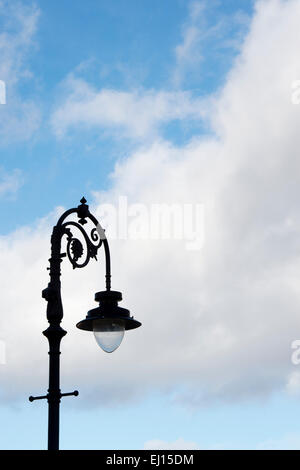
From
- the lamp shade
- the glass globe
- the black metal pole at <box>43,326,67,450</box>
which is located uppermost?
the lamp shade

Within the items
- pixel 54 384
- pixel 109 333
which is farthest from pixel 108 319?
pixel 54 384

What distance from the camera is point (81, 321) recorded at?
10562 mm

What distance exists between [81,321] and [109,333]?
463mm

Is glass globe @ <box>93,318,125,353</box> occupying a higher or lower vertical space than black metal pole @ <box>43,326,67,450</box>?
higher

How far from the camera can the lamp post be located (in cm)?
959

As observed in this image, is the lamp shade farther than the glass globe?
Yes

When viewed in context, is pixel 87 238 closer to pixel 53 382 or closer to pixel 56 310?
pixel 56 310

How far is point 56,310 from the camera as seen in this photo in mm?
10016

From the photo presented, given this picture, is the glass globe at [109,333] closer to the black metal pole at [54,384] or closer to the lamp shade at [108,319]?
the lamp shade at [108,319]

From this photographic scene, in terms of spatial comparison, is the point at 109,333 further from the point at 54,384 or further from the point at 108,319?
the point at 54,384

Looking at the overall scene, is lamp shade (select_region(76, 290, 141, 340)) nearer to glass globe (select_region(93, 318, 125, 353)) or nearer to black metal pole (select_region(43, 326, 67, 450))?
glass globe (select_region(93, 318, 125, 353))

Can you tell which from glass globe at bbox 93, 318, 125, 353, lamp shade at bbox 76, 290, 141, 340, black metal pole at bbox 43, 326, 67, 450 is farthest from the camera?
lamp shade at bbox 76, 290, 141, 340
